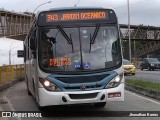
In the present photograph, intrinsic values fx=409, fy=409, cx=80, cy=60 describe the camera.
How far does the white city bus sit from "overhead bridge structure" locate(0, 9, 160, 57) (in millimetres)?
50662

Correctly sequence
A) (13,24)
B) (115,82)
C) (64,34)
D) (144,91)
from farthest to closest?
(13,24) < (144,91) < (64,34) < (115,82)

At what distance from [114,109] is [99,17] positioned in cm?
296

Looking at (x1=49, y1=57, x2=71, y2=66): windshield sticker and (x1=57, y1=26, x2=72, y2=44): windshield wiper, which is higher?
(x1=57, y1=26, x2=72, y2=44): windshield wiper

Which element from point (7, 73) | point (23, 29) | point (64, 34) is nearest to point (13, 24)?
point (23, 29)

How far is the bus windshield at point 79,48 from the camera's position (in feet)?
35.9

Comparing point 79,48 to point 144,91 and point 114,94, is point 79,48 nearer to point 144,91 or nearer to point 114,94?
point 114,94

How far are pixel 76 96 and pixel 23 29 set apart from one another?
7141 cm

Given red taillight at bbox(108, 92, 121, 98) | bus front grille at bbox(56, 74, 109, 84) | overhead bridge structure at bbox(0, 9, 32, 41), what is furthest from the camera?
overhead bridge structure at bbox(0, 9, 32, 41)

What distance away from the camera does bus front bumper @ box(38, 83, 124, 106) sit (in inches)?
418

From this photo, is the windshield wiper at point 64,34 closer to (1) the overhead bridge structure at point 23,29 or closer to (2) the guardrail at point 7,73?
(2) the guardrail at point 7,73

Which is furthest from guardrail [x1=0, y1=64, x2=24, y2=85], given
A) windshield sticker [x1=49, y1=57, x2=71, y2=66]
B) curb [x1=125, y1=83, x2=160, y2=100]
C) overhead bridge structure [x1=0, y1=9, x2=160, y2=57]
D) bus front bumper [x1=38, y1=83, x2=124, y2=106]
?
overhead bridge structure [x1=0, y1=9, x2=160, y2=57]

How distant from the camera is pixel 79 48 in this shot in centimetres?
1105

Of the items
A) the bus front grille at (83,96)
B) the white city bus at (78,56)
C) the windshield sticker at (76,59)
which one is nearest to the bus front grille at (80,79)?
the white city bus at (78,56)

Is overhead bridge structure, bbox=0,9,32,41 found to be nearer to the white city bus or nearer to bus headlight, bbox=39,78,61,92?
the white city bus
